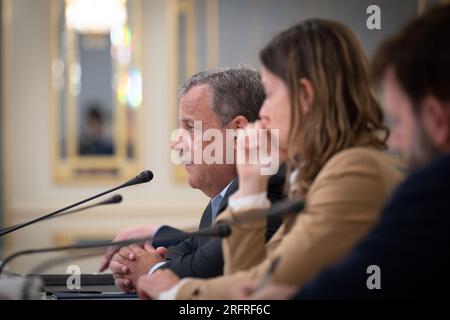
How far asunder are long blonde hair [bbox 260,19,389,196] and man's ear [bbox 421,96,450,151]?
296 mm

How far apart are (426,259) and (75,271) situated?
1458mm

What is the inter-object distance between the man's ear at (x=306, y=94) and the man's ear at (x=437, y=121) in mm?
351

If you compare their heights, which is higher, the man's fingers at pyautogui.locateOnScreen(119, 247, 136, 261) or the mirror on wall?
the mirror on wall

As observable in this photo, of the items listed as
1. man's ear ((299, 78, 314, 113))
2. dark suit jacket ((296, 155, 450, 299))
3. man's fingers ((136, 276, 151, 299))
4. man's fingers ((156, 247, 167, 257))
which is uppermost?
man's ear ((299, 78, 314, 113))

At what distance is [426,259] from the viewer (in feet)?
3.95

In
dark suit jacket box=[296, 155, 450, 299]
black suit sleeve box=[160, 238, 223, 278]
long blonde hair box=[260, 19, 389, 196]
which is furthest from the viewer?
black suit sleeve box=[160, 238, 223, 278]

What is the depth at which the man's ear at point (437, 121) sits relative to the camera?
122 centimetres

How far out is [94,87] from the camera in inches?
252

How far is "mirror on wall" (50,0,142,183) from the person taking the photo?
20.9ft

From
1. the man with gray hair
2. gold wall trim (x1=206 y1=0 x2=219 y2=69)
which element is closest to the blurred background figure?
gold wall trim (x1=206 y1=0 x2=219 y2=69)

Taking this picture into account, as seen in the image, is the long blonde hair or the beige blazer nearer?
the beige blazer

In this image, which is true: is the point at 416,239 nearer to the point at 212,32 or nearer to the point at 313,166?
the point at 313,166

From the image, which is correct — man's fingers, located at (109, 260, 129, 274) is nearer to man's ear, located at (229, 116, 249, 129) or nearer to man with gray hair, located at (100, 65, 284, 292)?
man with gray hair, located at (100, 65, 284, 292)

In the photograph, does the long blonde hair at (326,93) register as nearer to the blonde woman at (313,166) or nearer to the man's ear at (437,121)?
the blonde woman at (313,166)
